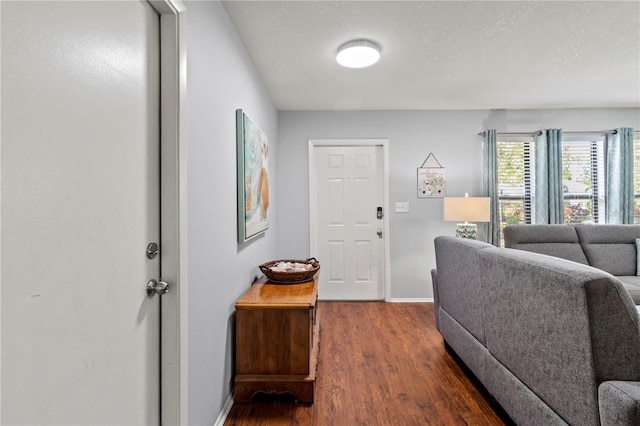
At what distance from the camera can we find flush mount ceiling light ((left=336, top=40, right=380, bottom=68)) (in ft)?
7.34

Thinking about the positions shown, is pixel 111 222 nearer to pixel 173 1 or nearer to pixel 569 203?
pixel 173 1

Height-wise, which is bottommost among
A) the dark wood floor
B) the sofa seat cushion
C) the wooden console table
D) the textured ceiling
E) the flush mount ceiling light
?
the dark wood floor

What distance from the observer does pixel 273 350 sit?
1.84 meters

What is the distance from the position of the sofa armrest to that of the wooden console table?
129 cm

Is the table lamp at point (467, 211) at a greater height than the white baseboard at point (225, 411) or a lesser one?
greater

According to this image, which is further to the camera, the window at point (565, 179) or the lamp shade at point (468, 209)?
the window at point (565, 179)

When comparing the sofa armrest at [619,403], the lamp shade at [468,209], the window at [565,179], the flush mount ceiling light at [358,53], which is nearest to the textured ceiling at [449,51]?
the flush mount ceiling light at [358,53]

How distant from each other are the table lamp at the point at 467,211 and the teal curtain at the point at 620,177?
5.96 feet

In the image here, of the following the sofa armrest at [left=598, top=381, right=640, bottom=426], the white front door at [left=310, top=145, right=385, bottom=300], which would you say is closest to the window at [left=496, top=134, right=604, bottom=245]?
the white front door at [left=310, top=145, right=385, bottom=300]

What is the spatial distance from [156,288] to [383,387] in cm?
161

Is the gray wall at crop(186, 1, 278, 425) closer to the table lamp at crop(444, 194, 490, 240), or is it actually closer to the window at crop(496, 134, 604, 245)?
the table lamp at crop(444, 194, 490, 240)

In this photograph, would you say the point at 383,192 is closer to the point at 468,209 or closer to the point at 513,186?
the point at 468,209

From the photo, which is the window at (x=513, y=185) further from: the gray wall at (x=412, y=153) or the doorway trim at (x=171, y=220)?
the doorway trim at (x=171, y=220)

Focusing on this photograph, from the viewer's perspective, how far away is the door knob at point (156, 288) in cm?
110
